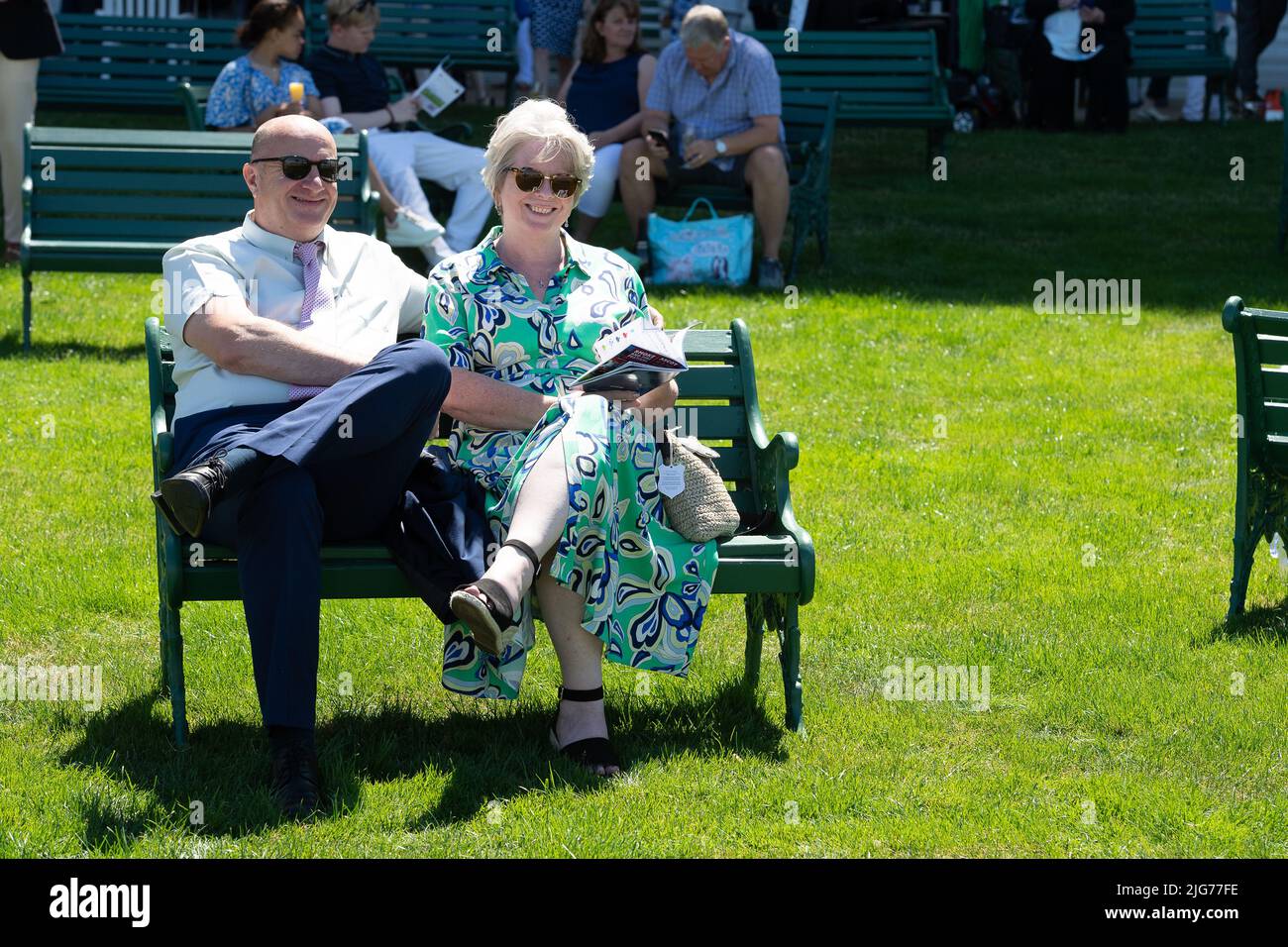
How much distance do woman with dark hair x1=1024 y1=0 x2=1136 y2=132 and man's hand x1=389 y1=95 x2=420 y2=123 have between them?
686 centimetres

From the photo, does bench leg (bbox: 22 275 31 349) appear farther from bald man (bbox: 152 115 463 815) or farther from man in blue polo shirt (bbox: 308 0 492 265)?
bald man (bbox: 152 115 463 815)

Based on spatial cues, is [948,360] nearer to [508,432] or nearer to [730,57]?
[730,57]

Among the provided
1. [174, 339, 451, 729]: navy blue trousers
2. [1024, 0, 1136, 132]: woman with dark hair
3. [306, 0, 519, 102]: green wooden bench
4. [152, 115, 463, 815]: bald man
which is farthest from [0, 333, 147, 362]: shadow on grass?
[1024, 0, 1136, 132]: woman with dark hair

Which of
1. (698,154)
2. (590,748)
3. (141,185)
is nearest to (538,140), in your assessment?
(590,748)

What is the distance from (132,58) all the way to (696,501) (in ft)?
33.6

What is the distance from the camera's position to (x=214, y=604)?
5.47 meters

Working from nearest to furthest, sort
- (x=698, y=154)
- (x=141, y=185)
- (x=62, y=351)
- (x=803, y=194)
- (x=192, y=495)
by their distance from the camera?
(x=192, y=495)
(x=62, y=351)
(x=141, y=185)
(x=698, y=154)
(x=803, y=194)

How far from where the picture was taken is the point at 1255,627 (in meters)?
5.40

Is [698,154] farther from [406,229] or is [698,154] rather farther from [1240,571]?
[1240,571]

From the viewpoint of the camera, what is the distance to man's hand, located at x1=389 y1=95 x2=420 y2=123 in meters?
10.5

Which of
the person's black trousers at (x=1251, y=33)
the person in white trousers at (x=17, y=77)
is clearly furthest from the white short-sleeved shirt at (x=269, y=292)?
the person's black trousers at (x=1251, y=33)

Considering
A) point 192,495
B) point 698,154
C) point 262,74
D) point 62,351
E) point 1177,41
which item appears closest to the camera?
point 192,495

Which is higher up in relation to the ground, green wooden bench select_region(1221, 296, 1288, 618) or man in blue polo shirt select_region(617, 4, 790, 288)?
man in blue polo shirt select_region(617, 4, 790, 288)

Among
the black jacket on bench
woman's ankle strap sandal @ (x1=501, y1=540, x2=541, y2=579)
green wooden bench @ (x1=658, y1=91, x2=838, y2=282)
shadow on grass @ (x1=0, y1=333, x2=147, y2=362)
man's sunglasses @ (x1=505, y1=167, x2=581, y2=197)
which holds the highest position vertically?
the black jacket on bench
